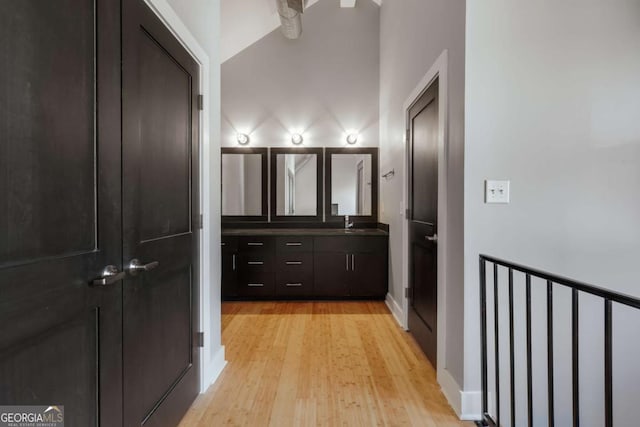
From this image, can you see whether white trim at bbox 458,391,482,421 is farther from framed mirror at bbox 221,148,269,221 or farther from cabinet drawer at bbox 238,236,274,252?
framed mirror at bbox 221,148,269,221

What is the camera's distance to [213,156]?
206 cm

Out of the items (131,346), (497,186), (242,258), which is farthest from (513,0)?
(242,258)

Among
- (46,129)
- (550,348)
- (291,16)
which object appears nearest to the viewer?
(46,129)

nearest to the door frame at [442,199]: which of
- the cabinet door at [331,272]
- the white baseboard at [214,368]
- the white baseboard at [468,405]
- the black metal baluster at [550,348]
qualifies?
the white baseboard at [468,405]

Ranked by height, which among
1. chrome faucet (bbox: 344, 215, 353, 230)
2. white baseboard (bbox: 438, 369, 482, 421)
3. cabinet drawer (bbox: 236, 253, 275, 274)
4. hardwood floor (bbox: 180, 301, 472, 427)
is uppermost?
chrome faucet (bbox: 344, 215, 353, 230)

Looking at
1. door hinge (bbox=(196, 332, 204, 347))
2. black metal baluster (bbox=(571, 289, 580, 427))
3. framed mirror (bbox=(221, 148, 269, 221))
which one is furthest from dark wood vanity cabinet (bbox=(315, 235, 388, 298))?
black metal baluster (bbox=(571, 289, 580, 427))

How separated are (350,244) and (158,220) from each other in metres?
2.45

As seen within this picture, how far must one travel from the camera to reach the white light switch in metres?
1.62

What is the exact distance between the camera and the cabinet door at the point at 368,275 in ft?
11.8

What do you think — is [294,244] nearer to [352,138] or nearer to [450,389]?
[352,138]

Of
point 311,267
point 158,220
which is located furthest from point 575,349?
point 311,267

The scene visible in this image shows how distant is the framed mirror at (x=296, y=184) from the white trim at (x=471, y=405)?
9.00 ft

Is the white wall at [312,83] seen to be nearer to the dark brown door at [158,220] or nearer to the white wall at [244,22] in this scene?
the white wall at [244,22]

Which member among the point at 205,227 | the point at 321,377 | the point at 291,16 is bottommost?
the point at 321,377
